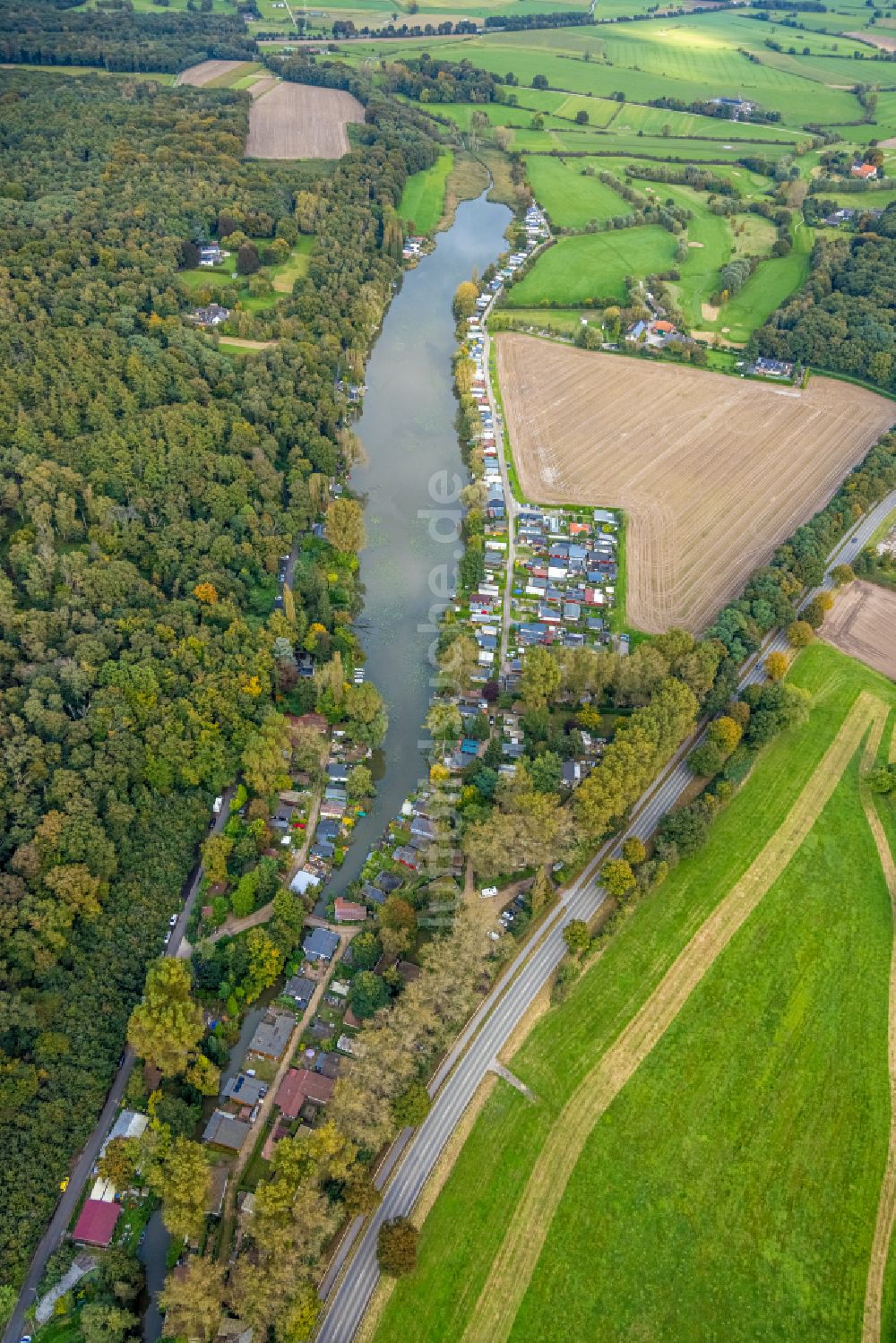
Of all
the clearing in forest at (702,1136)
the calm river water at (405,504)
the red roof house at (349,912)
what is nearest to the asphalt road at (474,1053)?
the clearing in forest at (702,1136)

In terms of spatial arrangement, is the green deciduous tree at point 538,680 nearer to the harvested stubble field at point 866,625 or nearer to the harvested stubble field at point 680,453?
the harvested stubble field at point 680,453

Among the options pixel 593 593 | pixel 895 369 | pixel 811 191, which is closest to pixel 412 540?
pixel 593 593

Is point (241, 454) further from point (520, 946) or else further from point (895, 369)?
point (895, 369)

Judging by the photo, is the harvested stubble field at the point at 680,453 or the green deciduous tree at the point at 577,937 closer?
the green deciduous tree at the point at 577,937

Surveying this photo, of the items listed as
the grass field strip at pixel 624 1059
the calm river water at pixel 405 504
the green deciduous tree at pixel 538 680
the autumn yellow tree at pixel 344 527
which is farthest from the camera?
the autumn yellow tree at pixel 344 527

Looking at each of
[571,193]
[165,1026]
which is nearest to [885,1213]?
[165,1026]

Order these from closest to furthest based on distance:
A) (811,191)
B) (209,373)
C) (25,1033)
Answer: (25,1033), (209,373), (811,191)

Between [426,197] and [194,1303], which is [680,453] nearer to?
[194,1303]
